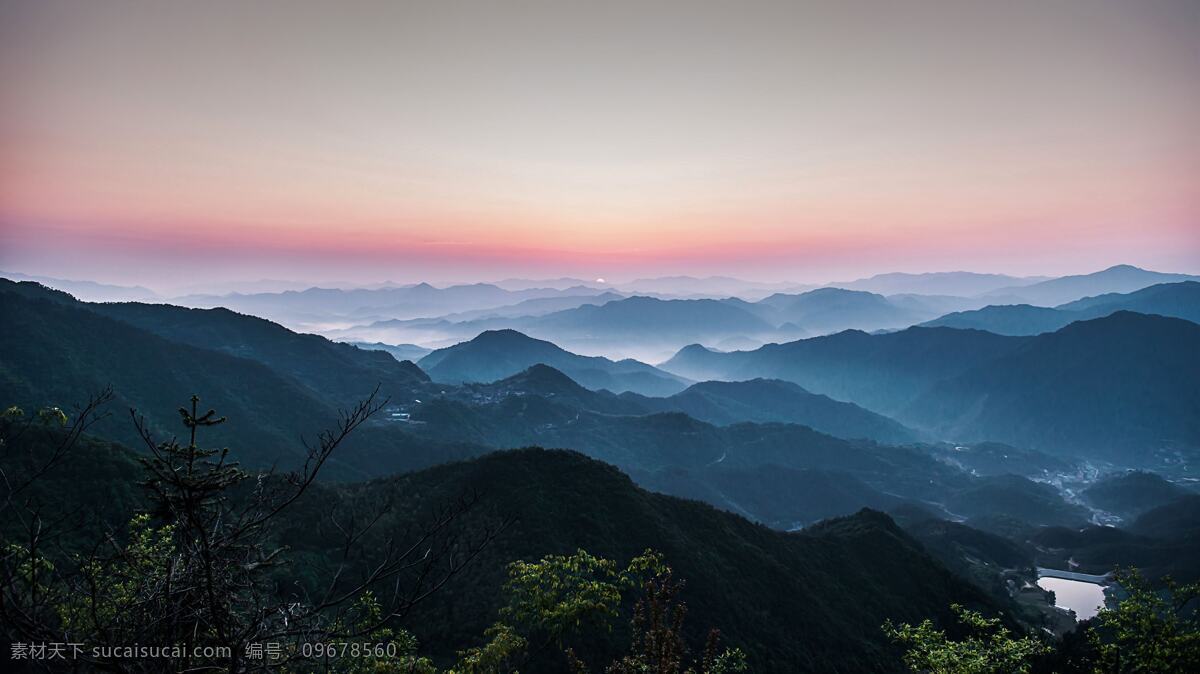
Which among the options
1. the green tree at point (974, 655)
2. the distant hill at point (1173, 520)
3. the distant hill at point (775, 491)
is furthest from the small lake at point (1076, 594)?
the green tree at point (974, 655)

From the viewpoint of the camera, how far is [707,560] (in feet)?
140

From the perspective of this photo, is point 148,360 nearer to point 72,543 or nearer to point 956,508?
point 72,543

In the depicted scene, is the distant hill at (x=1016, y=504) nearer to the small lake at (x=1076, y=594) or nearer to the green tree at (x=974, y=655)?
the small lake at (x=1076, y=594)

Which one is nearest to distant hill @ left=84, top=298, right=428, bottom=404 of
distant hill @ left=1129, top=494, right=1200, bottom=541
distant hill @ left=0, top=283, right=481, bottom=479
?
distant hill @ left=0, top=283, right=481, bottom=479

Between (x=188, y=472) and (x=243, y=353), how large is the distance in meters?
156

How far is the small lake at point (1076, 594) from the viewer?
7673cm

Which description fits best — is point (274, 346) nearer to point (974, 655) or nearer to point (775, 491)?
point (775, 491)

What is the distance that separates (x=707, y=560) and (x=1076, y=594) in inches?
3170

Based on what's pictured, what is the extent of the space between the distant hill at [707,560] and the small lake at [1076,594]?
126 feet

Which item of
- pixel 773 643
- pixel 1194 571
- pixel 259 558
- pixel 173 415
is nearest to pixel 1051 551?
pixel 1194 571

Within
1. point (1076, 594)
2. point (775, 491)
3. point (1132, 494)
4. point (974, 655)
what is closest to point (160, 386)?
point (974, 655)

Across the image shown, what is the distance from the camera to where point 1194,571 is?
7900 cm

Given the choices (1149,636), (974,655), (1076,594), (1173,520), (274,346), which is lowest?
(1173,520)

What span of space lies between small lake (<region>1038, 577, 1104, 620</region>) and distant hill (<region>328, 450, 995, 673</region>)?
38.3 m
